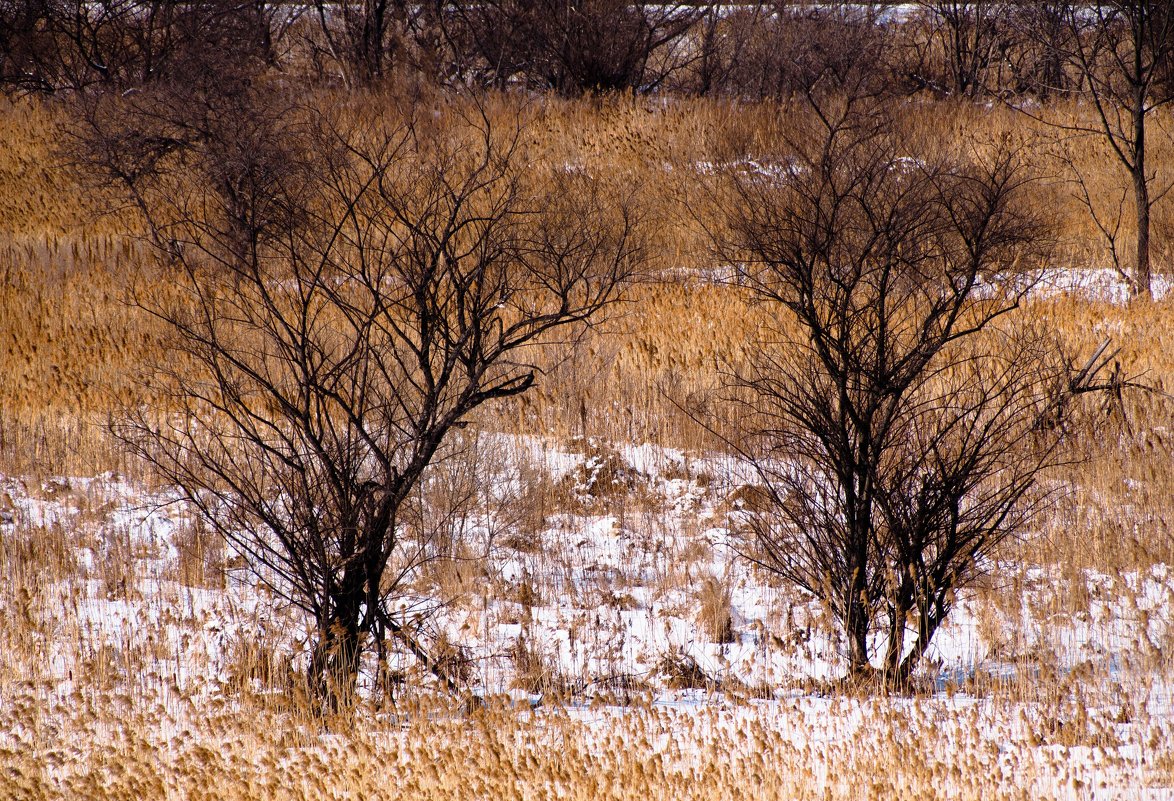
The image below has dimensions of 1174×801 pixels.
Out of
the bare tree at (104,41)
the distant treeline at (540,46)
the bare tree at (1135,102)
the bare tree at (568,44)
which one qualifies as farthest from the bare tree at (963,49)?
the bare tree at (104,41)

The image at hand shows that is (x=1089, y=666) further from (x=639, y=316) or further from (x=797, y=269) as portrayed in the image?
(x=639, y=316)

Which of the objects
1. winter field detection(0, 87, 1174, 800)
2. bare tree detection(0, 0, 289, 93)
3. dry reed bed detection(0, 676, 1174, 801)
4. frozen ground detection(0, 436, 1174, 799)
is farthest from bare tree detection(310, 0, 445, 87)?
dry reed bed detection(0, 676, 1174, 801)

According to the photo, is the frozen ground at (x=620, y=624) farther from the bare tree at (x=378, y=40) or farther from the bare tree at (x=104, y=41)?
the bare tree at (x=378, y=40)

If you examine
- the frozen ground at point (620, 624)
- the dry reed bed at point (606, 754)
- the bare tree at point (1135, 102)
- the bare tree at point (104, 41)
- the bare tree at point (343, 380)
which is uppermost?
the bare tree at point (104, 41)

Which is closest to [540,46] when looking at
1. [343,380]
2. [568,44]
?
[568,44]

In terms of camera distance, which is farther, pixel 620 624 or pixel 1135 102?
pixel 1135 102

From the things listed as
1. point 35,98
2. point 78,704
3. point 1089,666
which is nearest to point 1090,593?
point 1089,666

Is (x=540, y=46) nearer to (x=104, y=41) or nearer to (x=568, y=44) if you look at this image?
(x=568, y=44)

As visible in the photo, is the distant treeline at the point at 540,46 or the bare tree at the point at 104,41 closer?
the bare tree at the point at 104,41

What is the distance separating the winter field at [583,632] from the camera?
14.1 ft

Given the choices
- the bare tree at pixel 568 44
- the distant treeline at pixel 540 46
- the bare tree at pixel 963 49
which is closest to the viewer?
the distant treeline at pixel 540 46

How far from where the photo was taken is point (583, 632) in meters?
6.52

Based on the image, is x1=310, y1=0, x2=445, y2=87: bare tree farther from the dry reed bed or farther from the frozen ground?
the dry reed bed

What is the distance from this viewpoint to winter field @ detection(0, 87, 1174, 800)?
4.31 metres
